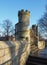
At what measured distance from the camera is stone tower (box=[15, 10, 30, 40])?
891cm

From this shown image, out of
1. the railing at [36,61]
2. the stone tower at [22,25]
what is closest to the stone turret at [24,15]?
the stone tower at [22,25]

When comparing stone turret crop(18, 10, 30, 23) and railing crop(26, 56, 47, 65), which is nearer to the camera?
railing crop(26, 56, 47, 65)

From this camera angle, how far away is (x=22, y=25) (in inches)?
352

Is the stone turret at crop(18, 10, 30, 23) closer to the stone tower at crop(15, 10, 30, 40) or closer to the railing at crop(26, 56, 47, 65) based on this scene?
the stone tower at crop(15, 10, 30, 40)

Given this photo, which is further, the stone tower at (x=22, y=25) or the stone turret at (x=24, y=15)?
the stone turret at (x=24, y=15)

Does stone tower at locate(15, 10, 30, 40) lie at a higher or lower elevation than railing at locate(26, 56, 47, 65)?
higher

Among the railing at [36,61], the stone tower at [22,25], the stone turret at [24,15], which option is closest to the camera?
the railing at [36,61]

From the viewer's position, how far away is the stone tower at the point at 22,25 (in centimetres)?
891

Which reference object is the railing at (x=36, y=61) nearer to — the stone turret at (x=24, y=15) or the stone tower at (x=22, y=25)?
the stone tower at (x=22, y=25)

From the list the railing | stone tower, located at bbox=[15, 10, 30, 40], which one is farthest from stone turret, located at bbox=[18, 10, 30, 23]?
the railing

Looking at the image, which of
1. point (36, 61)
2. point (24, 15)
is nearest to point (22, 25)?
point (24, 15)

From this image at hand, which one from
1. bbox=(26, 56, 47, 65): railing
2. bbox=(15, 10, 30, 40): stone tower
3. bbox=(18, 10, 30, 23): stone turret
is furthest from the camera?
bbox=(18, 10, 30, 23): stone turret

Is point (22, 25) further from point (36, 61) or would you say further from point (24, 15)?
point (36, 61)

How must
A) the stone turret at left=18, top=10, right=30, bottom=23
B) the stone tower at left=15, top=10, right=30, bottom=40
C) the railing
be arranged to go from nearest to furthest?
1. the railing
2. the stone tower at left=15, top=10, right=30, bottom=40
3. the stone turret at left=18, top=10, right=30, bottom=23
